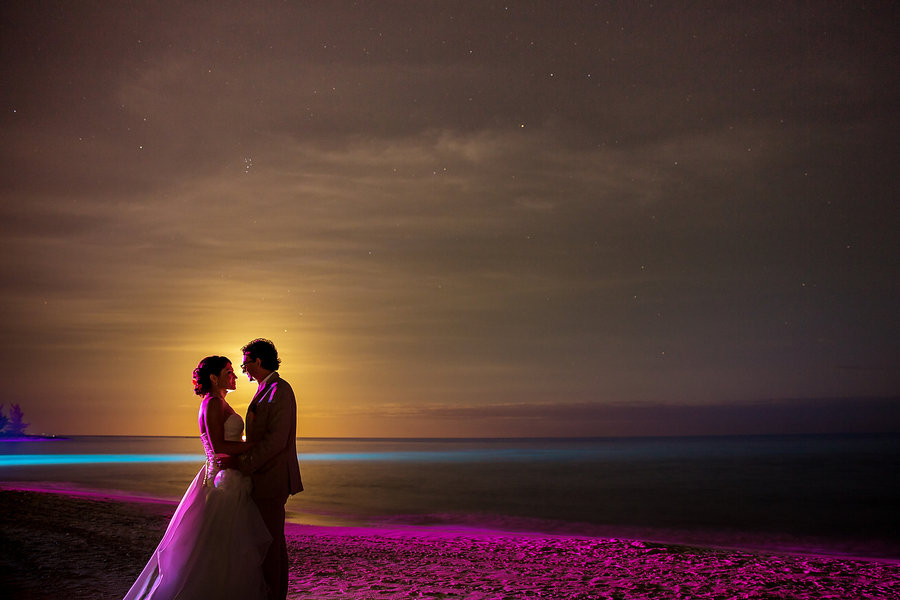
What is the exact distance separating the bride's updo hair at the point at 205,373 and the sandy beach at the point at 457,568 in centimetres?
296

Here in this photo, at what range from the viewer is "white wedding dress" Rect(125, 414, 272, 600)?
589cm

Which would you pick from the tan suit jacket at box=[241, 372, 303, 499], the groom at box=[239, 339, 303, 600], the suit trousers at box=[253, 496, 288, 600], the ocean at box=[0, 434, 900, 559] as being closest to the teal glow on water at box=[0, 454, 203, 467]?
the ocean at box=[0, 434, 900, 559]

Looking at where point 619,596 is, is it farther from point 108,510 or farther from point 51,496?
point 51,496

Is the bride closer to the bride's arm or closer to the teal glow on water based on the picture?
the bride's arm

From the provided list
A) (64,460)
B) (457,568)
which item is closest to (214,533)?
(457,568)

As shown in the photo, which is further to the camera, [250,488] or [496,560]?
[496,560]

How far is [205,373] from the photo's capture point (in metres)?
6.16

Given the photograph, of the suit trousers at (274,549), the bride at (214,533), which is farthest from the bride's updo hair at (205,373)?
the suit trousers at (274,549)

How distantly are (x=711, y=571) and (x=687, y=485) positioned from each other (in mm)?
31934

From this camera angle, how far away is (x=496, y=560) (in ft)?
35.2

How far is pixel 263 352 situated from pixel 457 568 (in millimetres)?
5268

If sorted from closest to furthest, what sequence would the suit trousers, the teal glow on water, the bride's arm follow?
1. the bride's arm
2. the suit trousers
3. the teal glow on water

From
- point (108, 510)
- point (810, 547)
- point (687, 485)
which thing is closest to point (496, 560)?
point (108, 510)

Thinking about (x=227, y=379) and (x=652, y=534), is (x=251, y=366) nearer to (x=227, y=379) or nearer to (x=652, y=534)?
(x=227, y=379)
